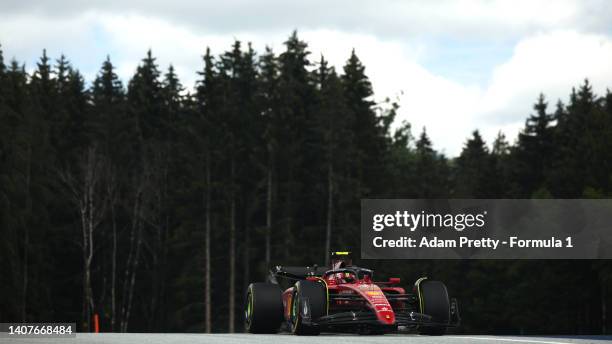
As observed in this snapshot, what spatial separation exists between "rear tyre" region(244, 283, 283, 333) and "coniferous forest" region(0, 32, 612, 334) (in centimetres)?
5050

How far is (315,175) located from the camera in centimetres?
8800

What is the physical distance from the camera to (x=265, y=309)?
26.0 meters

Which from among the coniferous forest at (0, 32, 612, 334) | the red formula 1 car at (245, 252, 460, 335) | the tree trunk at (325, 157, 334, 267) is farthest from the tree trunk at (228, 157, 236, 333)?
the red formula 1 car at (245, 252, 460, 335)

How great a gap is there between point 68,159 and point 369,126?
24064mm

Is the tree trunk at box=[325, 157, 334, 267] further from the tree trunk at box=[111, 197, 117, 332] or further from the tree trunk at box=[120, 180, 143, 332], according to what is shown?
the tree trunk at box=[111, 197, 117, 332]

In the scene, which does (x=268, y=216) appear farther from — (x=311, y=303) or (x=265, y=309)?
(x=311, y=303)

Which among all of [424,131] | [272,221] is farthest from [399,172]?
[272,221]

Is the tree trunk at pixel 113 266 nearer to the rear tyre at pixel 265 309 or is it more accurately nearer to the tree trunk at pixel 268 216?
the tree trunk at pixel 268 216

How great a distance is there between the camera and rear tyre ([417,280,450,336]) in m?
24.9

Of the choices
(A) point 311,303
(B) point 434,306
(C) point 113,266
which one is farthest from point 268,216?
(A) point 311,303

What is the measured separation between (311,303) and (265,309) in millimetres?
2333

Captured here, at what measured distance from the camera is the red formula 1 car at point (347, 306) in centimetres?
2367

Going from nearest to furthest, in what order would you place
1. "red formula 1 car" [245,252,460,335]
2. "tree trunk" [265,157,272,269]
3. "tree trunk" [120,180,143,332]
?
"red formula 1 car" [245,252,460,335] → "tree trunk" [265,157,272,269] → "tree trunk" [120,180,143,332]

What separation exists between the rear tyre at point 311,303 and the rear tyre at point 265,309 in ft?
5.52
